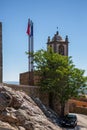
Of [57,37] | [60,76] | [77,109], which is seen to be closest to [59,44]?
[57,37]

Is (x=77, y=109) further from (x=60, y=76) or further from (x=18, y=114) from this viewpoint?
(x=18, y=114)

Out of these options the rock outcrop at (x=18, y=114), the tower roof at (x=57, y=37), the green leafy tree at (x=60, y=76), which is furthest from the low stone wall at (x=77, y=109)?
the rock outcrop at (x=18, y=114)

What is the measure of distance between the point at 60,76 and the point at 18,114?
12.4 meters

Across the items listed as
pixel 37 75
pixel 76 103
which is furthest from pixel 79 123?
pixel 76 103

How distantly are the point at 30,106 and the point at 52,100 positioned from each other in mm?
9796

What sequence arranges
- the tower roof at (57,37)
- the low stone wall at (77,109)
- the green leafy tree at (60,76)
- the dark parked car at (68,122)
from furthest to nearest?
the tower roof at (57,37) < the low stone wall at (77,109) < the green leafy tree at (60,76) < the dark parked car at (68,122)

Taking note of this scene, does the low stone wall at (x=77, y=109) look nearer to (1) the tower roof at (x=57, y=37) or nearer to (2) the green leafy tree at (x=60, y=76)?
(1) the tower roof at (x=57, y=37)

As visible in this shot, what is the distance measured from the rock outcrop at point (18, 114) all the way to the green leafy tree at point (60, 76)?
8.04m

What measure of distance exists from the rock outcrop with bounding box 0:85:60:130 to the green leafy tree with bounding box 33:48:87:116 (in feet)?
26.4

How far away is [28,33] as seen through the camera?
152 feet

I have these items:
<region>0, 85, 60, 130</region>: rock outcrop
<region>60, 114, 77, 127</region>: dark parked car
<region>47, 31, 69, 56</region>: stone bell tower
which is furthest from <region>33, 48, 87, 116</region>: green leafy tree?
<region>47, 31, 69, 56</region>: stone bell tower

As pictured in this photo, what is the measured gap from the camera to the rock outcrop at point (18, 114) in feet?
104

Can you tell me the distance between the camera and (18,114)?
32.8 meters

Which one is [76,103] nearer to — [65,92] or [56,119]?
[65,92]
